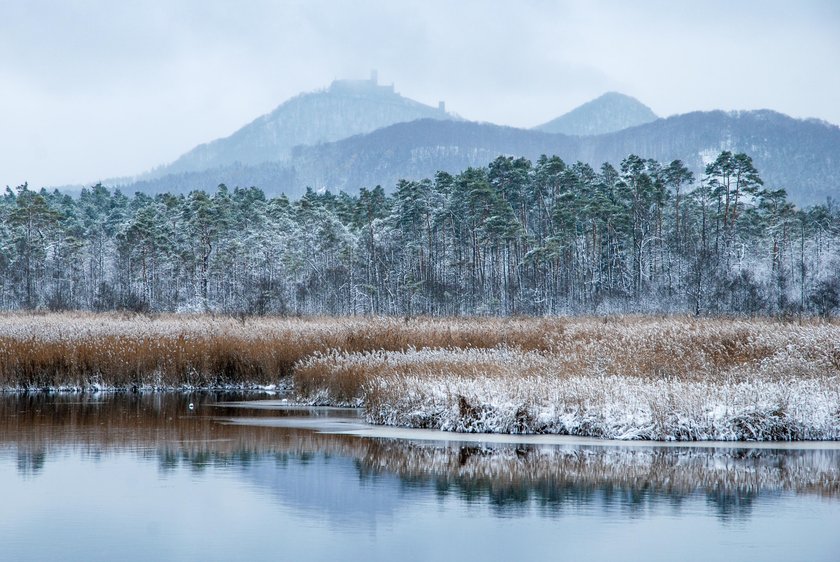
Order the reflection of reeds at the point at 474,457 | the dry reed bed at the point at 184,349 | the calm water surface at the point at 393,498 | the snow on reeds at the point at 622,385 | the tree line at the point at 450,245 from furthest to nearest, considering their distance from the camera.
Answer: the tree line at the point at 450,245 → the dry reed bed at the point at 184,349 → the snow on reeds at the point at 622,385 → the reflection of reeds at the point at 474,457 → the calm water surface at the point at 393,498

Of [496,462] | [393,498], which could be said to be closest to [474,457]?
[496,462]

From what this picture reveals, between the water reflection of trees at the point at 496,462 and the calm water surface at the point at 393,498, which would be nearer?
the calm water surface at the point at 393,498

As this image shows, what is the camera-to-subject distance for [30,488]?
526 inches

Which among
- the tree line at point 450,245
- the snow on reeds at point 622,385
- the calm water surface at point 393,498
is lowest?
the calm water surface at point 393,498

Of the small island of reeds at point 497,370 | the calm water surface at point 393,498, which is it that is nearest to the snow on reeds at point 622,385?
the small island of reeds at point 497,370

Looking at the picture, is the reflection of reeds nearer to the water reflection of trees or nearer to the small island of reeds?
the water reflection of trees

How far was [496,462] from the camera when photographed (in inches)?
616

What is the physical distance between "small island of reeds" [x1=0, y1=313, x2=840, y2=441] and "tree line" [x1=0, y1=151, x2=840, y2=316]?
38426 mm

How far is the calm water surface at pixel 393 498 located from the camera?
10391mm

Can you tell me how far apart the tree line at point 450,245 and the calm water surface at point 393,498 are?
51.2 m

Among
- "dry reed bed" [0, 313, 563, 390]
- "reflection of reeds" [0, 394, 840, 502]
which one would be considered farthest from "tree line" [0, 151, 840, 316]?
"reflection of reeds" [0, 394, 840, 502]

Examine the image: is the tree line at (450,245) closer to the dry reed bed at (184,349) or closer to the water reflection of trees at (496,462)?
the dry reed bed at (184,349)

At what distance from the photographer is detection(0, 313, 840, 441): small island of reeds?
1727 centimetres

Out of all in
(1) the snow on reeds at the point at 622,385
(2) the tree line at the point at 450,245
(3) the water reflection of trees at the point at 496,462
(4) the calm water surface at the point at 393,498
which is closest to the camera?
(4) the calm water surface at the point at 393,498
